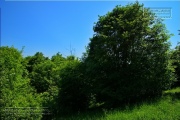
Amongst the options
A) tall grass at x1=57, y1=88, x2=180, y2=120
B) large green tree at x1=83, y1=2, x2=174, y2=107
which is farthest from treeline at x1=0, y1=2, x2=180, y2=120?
tall grass at x1=57, y1=88, x2=180, y2=120

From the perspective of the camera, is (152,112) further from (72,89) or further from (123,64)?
(72,89)

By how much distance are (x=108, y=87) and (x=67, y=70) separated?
3558 millimetres

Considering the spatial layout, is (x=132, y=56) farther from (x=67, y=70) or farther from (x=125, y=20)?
(x=67, y=70)

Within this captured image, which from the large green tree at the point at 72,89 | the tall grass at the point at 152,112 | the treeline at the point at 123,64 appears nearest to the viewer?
the tall grass at the point at 152,112

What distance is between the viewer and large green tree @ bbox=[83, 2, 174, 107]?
1445cm

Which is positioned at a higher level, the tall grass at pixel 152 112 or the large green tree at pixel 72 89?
the large green tree at pixel 72 89

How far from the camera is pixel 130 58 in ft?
49.3

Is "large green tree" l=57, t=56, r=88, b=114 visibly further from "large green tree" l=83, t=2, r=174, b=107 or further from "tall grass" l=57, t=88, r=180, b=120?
"tall grass" l=57, t=88, r=180, b=120

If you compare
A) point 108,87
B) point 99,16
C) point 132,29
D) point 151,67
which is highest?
point 99,16

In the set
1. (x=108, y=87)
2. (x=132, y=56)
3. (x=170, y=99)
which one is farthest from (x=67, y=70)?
(x=170, y=99)

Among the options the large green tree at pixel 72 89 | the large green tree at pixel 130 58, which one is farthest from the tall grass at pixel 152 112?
the large green tree at pixel 72 89

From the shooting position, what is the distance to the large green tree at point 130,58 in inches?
569

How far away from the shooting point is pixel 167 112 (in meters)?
10.8

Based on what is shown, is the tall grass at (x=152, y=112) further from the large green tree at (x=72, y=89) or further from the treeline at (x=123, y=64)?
the large green tree at (x=72, y=89)
